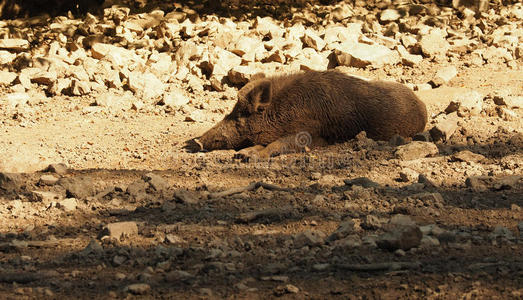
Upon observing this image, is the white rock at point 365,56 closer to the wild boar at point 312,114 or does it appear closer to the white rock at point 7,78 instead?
the wild boar at point 312,114

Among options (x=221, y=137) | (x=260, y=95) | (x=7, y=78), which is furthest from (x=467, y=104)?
(x=7, y=78)

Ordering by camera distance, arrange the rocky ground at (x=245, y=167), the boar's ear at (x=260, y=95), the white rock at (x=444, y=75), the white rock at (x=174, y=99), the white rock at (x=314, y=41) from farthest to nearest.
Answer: the white rock at (x=314, y=41) < the white rock at (x=444, y=75) < the white rock at (x=174, y=99) < the boar's ear at (x=260, y=95) < the rocky ground at (x=245, y=167)

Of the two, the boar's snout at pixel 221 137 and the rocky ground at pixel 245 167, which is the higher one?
the rocky ground at pixel 245 167

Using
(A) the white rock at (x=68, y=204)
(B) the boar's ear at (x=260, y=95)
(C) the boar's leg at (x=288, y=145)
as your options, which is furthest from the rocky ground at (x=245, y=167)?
(B) the boar's ear at (x=260, y=95)

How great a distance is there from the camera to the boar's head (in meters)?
8.04

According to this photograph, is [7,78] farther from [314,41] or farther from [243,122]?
[314,41]

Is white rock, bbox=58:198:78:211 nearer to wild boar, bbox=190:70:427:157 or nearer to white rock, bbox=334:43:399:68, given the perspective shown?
wild boar, bbox=190:70:427:157

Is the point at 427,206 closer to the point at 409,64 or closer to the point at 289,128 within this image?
the point at 289,128

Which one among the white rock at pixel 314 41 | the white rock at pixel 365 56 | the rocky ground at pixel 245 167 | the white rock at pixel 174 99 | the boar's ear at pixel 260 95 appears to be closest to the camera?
the rocky ground at pixel 245 167

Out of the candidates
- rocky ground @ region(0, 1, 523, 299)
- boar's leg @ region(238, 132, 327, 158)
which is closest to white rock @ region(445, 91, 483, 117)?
rocky ground @ region(0, 1, 523, 299)

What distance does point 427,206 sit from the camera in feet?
16.2

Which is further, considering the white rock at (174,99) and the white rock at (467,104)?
the white rock at (174,99)

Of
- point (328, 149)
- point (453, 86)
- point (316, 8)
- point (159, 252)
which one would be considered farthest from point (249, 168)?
point (316, 8)

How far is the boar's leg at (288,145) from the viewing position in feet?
25.4
